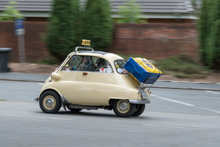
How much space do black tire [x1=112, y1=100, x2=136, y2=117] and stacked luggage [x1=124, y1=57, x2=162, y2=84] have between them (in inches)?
25.9

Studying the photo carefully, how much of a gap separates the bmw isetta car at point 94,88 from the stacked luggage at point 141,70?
219mm

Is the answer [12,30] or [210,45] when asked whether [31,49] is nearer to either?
[12,30]

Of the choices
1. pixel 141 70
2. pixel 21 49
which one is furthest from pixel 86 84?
pixel 21 49

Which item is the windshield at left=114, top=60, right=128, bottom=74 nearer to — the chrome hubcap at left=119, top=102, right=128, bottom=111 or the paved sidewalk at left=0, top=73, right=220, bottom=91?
the chrome hubcap at left=119, top=102, right=128, bottom=111

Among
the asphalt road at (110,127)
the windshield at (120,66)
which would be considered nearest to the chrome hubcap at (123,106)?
the asphalt road at (110,127)

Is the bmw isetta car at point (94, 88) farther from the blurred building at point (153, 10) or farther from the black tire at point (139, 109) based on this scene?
the blurred building at point (153, 10)

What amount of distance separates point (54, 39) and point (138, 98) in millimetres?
15339

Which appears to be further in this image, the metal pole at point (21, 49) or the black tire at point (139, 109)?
the metal pole at point (21, 49)

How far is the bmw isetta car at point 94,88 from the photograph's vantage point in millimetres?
10172

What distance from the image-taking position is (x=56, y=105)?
34.7ft

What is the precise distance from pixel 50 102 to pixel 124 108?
195 cm

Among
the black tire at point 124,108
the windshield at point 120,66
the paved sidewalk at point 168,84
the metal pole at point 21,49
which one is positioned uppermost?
the windshield at point 120,66

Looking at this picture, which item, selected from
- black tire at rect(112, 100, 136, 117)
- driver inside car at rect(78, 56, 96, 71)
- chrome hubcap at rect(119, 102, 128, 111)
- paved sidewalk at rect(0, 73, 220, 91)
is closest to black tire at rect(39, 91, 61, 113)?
driver inside car at rect(78, 56, 96, 71)

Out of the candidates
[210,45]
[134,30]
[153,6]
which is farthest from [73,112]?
[153,6]
